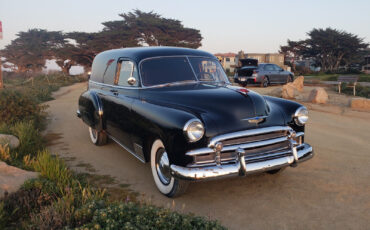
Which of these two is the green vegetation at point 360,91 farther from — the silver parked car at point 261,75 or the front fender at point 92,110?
the front fender at point 92,110

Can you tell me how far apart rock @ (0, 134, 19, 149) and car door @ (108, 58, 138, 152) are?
5.29 ft

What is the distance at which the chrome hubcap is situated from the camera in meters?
3.64

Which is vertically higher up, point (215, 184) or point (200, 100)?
point (200, 100)

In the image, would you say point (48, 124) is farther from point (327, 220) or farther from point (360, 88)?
point (360, 88)

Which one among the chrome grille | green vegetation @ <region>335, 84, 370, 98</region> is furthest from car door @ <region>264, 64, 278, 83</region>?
the chrome grille

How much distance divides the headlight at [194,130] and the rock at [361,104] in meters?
8.77

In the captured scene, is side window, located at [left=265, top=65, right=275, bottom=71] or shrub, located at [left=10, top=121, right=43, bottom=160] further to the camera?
side window, located at [left=265, top=65, right=275, bottom=71]

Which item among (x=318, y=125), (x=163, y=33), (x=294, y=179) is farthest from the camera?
(x=163, y=33)

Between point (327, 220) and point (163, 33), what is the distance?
39032 millimetres

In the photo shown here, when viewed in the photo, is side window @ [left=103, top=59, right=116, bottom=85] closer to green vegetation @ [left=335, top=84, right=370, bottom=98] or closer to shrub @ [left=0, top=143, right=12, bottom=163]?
shrub @ [left=0, top=143, right=12, bottom=163]

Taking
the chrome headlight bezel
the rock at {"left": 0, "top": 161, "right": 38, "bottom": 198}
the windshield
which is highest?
the windshield

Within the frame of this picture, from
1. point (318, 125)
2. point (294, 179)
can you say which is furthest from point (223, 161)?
point (318, 125)

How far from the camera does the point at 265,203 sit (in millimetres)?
3637

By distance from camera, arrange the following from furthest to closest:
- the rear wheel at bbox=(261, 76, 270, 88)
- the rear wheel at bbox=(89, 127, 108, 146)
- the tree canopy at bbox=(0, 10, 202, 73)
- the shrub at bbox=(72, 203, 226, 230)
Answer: the tree canopy at bbox=(0, 10, 202, 73)
the rear wheel at bbox=(261, 76, 270, 88)
the rear wheel at bbox=(89, 127, 108, 146)
the shrub at bbox=(72, 203, 226, 230)
